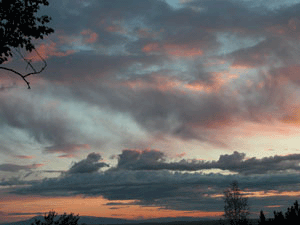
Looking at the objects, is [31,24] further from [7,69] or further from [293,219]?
[293,219]

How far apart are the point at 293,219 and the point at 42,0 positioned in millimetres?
15671

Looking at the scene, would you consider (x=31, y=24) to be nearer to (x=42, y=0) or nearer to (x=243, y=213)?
(x=42, y=0)

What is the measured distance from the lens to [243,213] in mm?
109812

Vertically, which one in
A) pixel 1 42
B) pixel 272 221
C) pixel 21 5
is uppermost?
pixel 21 5

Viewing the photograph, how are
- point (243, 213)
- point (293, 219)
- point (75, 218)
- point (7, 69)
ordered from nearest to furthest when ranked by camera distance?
point (7, 69), point (293, 219), point (75, 218), point (243, 213)

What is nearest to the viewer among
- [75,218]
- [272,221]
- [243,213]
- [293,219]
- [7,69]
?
[7,69]

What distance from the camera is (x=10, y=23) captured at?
15906 mm

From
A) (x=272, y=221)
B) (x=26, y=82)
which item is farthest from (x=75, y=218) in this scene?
(x=26, y=82)

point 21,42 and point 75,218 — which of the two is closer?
point 21,42

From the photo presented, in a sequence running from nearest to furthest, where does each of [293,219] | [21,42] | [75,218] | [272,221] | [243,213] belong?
[21,42]
[293,219]
[272,221]
[75,218]
[243,213]

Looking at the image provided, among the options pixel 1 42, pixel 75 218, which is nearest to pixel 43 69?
pixel 1 42

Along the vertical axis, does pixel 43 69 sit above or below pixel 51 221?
above

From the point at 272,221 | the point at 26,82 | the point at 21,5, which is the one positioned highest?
the point at 21,5

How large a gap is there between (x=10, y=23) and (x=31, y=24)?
2.52ft
